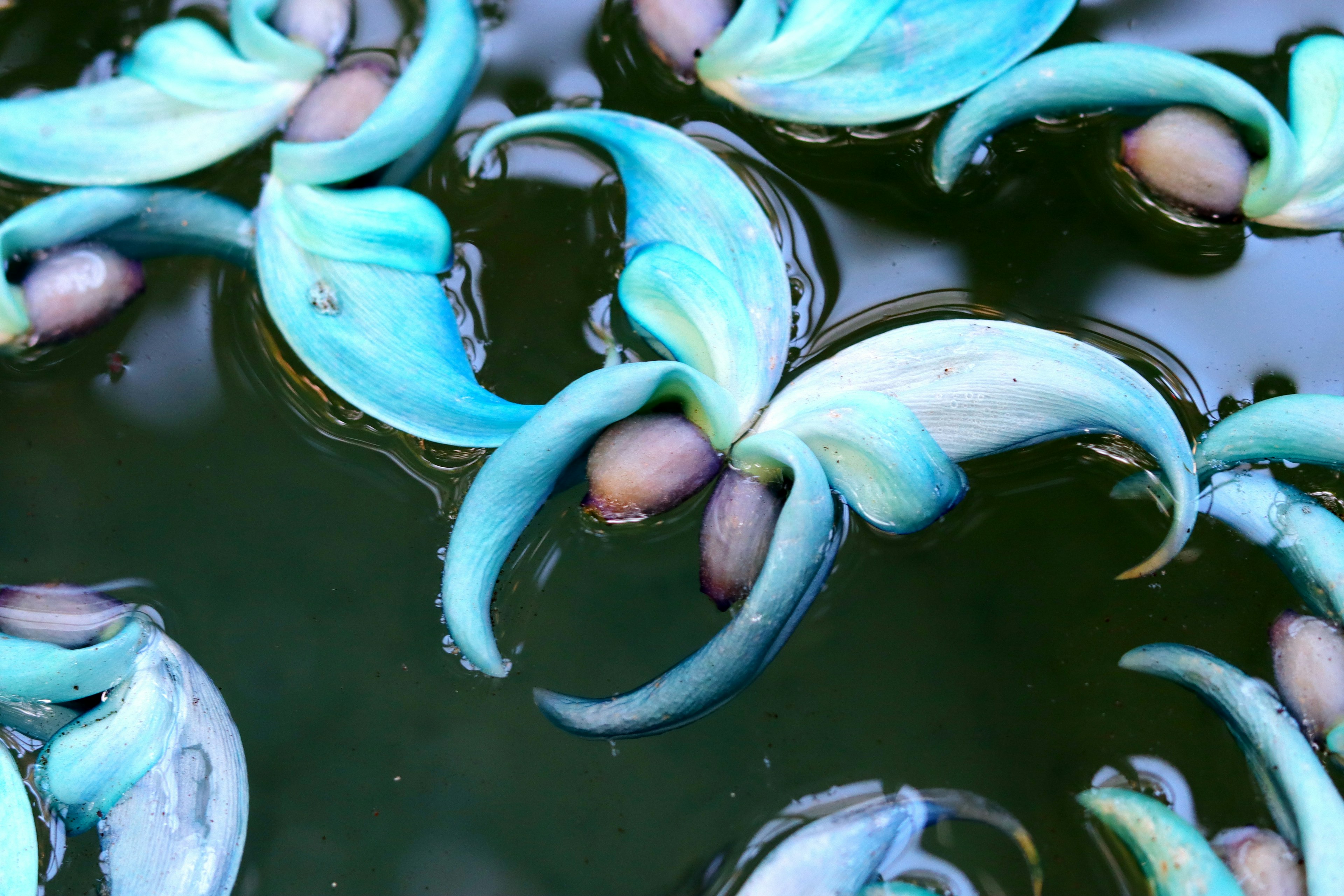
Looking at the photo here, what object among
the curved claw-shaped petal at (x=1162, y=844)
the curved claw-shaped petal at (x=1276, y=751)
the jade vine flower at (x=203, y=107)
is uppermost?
the jade vine flower at (x=203, y=107)

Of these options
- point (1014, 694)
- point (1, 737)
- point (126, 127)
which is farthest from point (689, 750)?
point (126, 127)

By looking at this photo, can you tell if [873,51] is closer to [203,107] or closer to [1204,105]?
[1204,105]

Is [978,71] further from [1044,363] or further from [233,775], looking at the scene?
[233,775]

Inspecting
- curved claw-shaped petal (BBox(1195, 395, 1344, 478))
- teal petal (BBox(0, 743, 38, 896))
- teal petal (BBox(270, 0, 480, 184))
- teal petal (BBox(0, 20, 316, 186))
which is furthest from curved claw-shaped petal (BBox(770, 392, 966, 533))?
teal petal (BBox(0, 743, 38, 896))

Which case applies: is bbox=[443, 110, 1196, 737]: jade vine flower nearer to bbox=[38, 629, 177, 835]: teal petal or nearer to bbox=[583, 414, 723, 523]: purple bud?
bbox=[583, 414, 723, 523]: purple bud

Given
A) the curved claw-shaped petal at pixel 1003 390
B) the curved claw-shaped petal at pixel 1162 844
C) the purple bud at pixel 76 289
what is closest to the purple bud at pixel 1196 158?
the curved claw-shaped petal at pixel 1003 390

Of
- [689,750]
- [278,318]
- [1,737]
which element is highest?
[278,318]

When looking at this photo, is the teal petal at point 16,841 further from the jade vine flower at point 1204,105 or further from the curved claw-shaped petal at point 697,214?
the jade vine flower at point 1204,105
